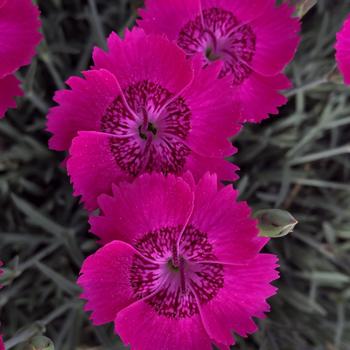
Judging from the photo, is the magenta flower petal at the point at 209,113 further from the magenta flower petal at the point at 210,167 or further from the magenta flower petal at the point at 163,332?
the magenta flower petal at the point at 163,332

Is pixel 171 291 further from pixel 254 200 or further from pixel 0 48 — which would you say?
pixel 254 200

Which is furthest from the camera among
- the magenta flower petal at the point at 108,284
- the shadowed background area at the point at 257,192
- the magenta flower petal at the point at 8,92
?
the shadowed background area at the point at 257,192

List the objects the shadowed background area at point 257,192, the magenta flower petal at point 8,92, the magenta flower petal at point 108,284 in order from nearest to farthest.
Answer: the magenta flower petal at point 108,284 < the magenta flower petal at point 8,92 < the shadowed background area at point 257,192

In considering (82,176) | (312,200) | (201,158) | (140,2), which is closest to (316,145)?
(312,200)

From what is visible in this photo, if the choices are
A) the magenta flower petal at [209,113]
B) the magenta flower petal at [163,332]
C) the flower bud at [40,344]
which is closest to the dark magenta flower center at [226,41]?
the magenta flower petal at [209,113]

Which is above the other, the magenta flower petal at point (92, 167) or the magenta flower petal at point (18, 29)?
the magenta flower petal at point (18, 29)

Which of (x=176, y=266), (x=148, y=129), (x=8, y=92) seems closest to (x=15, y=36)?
(x=8, y=92)

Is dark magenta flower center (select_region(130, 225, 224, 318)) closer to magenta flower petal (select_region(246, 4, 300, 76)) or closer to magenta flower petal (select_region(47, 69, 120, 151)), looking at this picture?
magenta flower petal (select_region(47, 69, 120, 151))

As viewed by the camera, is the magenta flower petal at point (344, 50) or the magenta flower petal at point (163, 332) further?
the magenta flower petal at point (344, 50)

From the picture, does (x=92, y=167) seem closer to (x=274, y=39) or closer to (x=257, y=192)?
(x=274, y=39)
